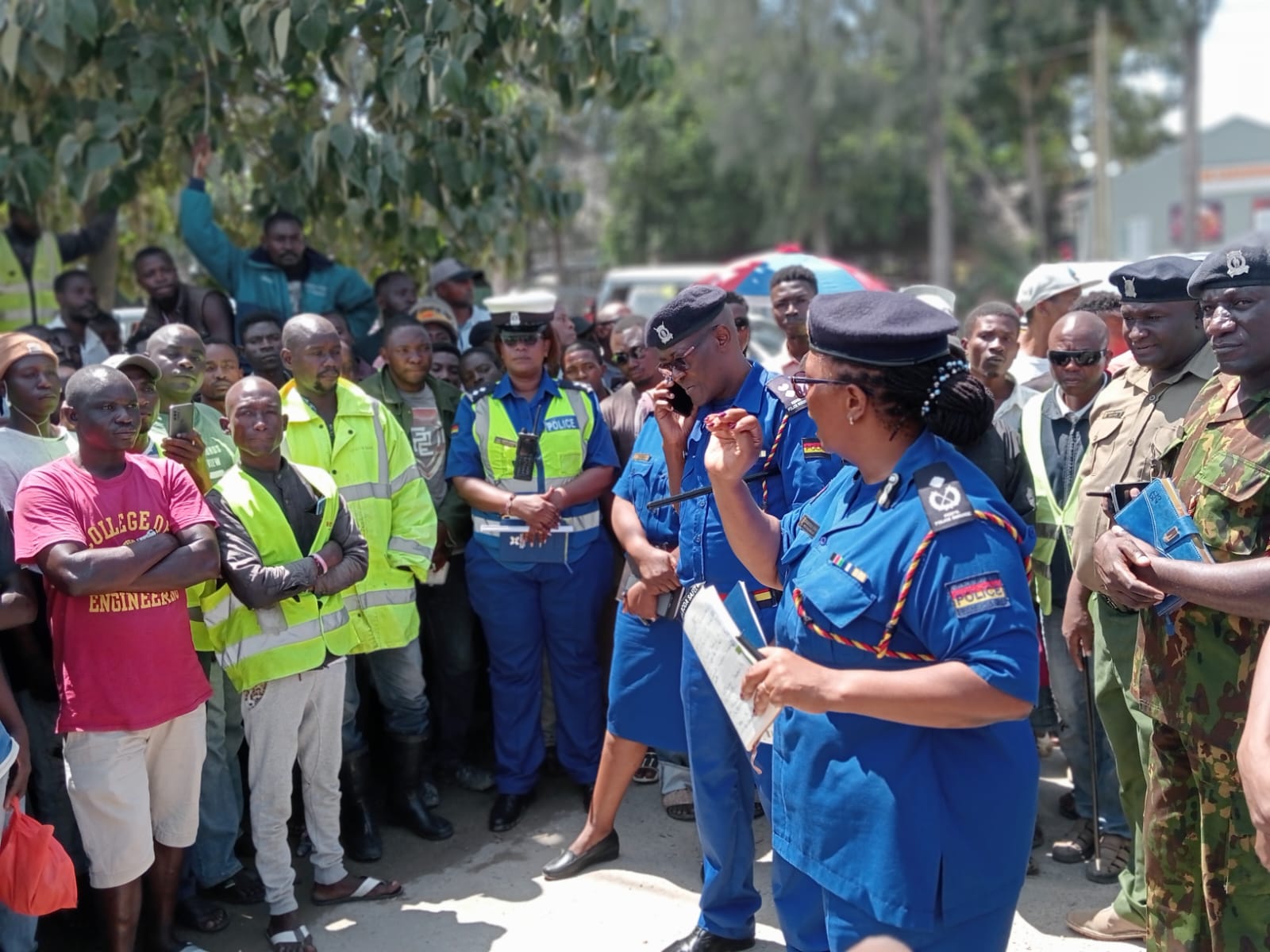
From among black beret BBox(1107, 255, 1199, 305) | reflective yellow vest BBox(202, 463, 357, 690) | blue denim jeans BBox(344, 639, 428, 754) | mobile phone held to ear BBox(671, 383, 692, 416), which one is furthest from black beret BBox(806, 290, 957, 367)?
blue denim jeans BBox(344, 639, 428, 754)

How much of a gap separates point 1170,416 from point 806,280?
247 centimetres

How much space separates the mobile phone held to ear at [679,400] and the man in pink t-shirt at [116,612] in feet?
4.98

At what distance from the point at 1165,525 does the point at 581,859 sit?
2638 millimetres

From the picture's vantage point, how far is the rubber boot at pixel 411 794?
5.21m

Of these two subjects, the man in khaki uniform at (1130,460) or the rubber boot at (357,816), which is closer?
the man in khaki uniform at (1130,460)

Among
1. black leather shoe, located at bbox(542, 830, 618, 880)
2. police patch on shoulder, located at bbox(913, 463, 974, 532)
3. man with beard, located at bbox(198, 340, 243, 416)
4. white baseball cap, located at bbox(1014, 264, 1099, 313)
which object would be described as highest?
white baseball cap, located at bbox(1014, 264, 1099, 313)

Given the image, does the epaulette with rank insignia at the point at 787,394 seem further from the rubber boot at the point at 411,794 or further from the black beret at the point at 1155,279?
the rubber boot at the point at 411,794

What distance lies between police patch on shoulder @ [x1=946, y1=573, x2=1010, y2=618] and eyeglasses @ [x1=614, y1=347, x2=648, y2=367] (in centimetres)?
350

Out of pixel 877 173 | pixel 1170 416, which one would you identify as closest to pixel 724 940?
pixel 1170 416

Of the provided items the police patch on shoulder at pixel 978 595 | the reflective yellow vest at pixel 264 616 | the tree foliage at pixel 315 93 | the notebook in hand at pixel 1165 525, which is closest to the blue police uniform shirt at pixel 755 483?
the notebook in hand at pixel 1165 525

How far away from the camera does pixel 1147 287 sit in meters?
3.96

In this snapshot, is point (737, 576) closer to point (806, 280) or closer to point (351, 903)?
point (351, 903)

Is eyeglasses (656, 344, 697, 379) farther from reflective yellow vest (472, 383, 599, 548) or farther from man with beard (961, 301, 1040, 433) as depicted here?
man with beard (961, 301, 1040, 433)

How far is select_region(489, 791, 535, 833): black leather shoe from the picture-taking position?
5.27m
